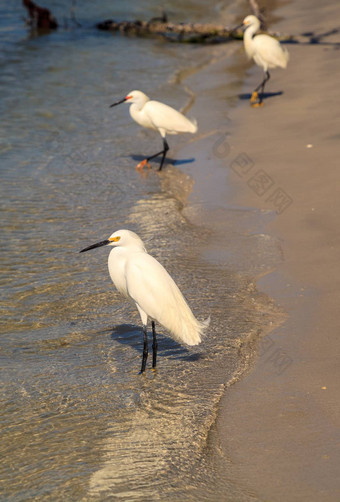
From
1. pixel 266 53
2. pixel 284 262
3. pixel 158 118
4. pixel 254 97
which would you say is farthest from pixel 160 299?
pixel 266 53

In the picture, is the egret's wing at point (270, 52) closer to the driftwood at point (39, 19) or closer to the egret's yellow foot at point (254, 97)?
the egret's yellow foot at point (254, 97)

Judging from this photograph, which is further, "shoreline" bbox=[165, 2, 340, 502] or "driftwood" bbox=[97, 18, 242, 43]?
"driftwood" bbox=[97, 18, 242, 43]

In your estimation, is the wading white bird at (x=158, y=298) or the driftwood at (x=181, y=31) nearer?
the wading white bird at (x=158, y=298)

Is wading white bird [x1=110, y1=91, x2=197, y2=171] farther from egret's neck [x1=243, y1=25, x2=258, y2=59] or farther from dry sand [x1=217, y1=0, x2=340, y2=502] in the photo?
egret's neck [x1=243, y1=25, x2=258, y2=59]

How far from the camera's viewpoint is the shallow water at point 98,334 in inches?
131

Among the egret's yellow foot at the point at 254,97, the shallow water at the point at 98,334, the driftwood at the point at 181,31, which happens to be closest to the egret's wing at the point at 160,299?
the shallow water at the point at 98,334

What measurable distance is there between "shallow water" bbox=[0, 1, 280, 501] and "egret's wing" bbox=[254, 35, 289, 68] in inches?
104

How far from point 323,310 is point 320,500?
1929mm

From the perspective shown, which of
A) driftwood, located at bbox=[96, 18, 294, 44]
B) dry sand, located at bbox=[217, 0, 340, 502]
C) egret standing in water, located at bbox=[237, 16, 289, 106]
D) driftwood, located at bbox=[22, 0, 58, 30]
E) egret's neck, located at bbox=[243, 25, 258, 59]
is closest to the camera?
dry sand, located at bbox=[217, 0, 340, 502]

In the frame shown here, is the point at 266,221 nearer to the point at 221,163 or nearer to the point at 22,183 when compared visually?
the point at 221,163

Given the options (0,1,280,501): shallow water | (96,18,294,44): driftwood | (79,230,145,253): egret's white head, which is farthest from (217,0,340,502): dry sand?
(96,18,294,44): driftwood

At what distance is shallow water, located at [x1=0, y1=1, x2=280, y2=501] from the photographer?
3.32 m

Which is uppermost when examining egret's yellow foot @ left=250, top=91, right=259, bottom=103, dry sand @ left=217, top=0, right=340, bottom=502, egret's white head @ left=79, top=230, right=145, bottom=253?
egret's white head @ left=79, top=230, right=145, bottom=253

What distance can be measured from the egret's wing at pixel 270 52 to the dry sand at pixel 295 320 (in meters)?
1.43
